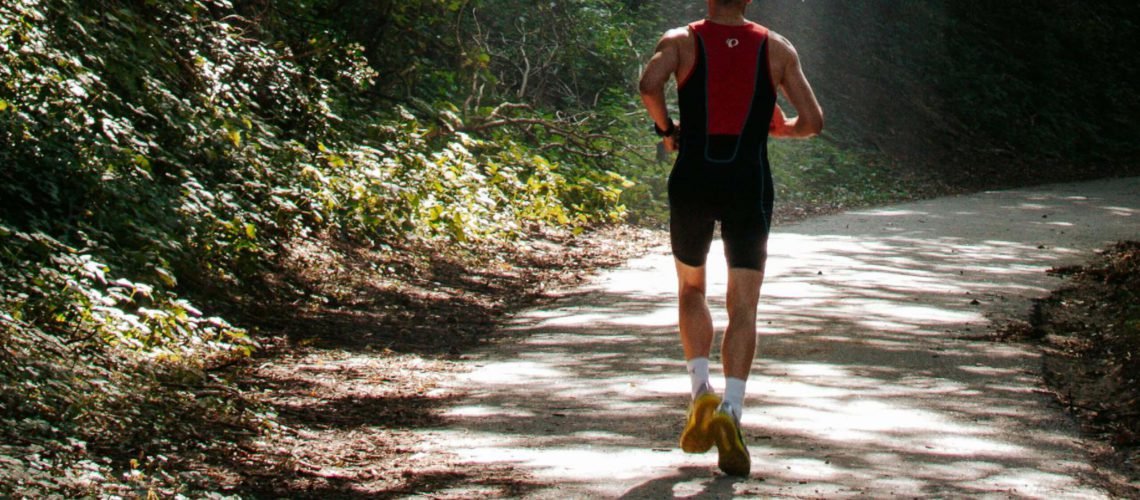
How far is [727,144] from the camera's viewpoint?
5.26 meters

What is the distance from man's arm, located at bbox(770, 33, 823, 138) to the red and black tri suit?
82mm

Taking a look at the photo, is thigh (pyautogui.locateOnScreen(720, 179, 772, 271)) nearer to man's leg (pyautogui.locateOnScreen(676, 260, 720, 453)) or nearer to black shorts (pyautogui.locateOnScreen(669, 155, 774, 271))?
black shorts (pyautogui.locateOnScreen(669, 155, 774, 271))

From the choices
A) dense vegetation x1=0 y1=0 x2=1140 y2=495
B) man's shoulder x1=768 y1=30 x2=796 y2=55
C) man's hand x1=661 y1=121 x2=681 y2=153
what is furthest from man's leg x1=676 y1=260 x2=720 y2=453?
dense vegetation x1=0 y1=0 x2=1140 y2=495

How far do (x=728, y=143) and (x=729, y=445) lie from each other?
4.10 ft

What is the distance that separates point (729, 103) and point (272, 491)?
7.83 feet

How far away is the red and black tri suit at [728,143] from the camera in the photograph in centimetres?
520

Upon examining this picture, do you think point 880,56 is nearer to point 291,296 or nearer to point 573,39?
point 573,39

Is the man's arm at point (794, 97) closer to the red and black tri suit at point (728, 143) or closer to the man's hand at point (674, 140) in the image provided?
the red and black tri suit at point (728, 143)

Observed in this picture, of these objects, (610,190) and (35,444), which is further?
(610,190)

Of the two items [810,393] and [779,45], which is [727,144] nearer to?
[779,45]

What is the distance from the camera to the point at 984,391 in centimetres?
672

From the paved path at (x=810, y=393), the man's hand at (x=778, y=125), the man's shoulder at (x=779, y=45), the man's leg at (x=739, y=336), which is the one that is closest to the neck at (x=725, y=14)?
the man's shoulder at (x=779, y=45)

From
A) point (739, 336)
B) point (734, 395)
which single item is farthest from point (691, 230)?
point (734, 395)

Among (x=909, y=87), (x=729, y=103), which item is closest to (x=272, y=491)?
(x=729, y=103)
